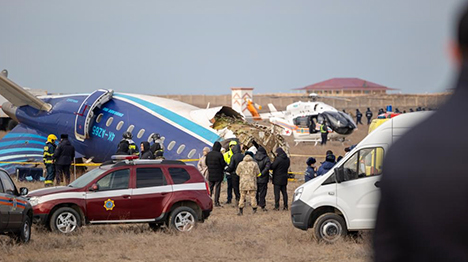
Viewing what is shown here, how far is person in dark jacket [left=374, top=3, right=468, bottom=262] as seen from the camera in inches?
74.6

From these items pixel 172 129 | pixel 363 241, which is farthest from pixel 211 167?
pixel 363 241

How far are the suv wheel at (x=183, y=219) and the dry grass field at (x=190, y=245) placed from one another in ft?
0.65

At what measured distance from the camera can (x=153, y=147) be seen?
2236 cm

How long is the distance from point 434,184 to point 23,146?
27.6 m

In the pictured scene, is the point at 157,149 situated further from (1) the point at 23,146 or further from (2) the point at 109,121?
(1) the point at 23,146

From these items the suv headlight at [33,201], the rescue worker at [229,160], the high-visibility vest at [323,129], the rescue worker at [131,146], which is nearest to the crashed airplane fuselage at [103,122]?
the rescue worker at [131,146]

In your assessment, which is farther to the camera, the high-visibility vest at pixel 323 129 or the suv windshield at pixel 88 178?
the high-visibility vest at pixel 323 129

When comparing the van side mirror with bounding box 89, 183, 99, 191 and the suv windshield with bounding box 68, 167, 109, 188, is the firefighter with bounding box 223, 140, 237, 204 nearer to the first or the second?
the suv windshield with bounding box 68, 167, 109, 188

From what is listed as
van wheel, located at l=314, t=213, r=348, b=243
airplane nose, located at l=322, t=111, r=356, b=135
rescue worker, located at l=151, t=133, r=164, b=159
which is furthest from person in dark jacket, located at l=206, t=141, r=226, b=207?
airplane nose, located at l=322, t=111, r=356, b=135

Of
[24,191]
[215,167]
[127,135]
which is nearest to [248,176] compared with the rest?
[215,167]

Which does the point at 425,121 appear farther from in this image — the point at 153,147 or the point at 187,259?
the point at 153,147

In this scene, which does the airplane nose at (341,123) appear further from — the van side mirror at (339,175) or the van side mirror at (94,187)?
the van side mirror at (339,175)

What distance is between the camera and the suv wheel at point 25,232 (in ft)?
43.1

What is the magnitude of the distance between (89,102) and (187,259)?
14594mm
